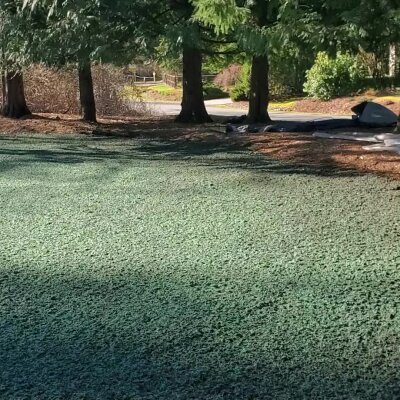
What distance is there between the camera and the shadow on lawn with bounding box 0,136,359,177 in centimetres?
901

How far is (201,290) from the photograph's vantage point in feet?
12.9

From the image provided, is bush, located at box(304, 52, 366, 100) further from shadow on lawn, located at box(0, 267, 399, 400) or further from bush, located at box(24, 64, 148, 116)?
shadow on lawn, located at box(0, 267, 399, 400)

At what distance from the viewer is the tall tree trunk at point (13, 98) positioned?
17297 mm

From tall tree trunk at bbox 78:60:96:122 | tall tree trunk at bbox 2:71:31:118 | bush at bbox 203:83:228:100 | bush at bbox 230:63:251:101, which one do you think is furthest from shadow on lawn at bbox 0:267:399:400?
bush at bbox 203:83:228:100

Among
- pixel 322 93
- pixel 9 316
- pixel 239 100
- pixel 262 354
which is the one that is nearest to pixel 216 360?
pixel 262 354

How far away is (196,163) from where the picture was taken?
31.8ft

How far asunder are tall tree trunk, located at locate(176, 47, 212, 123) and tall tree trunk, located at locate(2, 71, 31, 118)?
4465 millimetres

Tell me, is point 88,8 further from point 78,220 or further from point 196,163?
point 78,220

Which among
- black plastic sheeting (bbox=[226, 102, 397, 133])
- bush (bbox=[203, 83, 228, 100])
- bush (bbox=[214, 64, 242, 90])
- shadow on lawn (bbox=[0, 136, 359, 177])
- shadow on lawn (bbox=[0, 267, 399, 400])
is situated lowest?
shadow on lawn (bbox=[0, 267, 399, 400])

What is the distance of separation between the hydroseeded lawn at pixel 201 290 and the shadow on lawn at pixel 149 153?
4.14 feet

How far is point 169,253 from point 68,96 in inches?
671

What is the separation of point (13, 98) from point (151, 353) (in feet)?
51.1

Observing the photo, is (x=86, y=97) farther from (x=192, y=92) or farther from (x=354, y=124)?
(x=354, y=124)

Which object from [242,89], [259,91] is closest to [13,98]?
[259,91]
